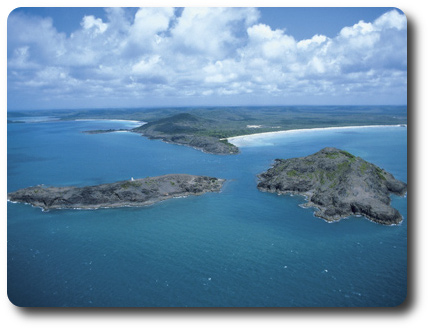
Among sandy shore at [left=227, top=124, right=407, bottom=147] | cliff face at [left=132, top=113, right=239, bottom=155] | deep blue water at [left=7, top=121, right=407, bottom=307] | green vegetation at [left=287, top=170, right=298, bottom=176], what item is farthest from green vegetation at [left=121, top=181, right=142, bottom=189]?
sandy shore at [left=227, top=124, right=407, bottom=147]

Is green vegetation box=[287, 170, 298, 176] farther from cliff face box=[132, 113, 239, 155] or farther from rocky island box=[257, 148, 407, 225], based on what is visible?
cliff face box=[132, 113, 239, 155]

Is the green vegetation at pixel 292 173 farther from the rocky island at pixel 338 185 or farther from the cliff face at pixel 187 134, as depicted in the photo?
the cliff face at pixel 187 134

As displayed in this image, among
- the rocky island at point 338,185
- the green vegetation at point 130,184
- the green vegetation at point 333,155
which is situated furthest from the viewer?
the green vegetation at point 333,155

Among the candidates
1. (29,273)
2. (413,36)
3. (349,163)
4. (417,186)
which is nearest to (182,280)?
(29,273)

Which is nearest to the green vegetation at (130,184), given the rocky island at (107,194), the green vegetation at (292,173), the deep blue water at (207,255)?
the rocky island at (107,194)

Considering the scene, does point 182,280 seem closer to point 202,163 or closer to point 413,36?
point 413,36

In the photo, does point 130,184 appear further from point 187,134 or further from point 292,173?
point 187,134
